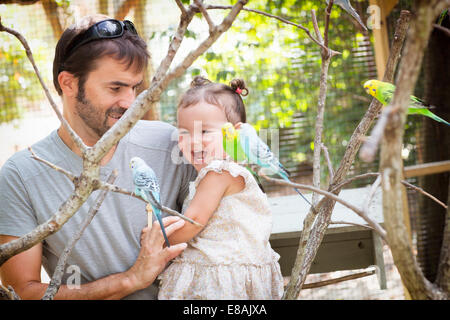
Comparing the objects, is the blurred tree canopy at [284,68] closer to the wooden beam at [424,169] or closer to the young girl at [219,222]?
the wooden beam at [424,169]

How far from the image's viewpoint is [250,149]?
2.48 feet

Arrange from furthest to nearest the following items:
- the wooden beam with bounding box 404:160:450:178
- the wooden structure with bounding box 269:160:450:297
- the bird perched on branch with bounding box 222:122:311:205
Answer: the wooden beam with bounding box 404:160:450:178, the wooden structure with bounding box 269:160:450:297, the bird perched on branch with bounding box 222:122:311:205

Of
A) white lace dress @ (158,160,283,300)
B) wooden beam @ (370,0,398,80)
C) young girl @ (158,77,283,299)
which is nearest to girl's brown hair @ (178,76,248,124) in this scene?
young girl @ (158,77,283,299)

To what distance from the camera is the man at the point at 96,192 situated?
3.45 feet

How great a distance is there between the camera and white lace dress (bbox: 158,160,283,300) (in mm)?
979

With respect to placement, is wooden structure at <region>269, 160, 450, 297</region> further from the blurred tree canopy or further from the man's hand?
the blurred tree canopy

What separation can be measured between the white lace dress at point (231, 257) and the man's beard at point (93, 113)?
0.33 meters

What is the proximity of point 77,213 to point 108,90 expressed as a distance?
0.34 metres

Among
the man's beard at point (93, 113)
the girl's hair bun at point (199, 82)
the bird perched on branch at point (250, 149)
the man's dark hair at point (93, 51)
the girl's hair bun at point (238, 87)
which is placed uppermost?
the man's dark hair at point (93, 51)

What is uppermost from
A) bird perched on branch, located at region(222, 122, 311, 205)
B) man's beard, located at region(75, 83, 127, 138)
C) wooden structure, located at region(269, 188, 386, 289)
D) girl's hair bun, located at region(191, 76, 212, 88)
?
girl's hair bun, located at region(191, 76, 212, 88)

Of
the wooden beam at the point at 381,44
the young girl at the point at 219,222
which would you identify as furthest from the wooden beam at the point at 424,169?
the young girl at the point at 219,222

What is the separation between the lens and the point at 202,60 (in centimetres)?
265
